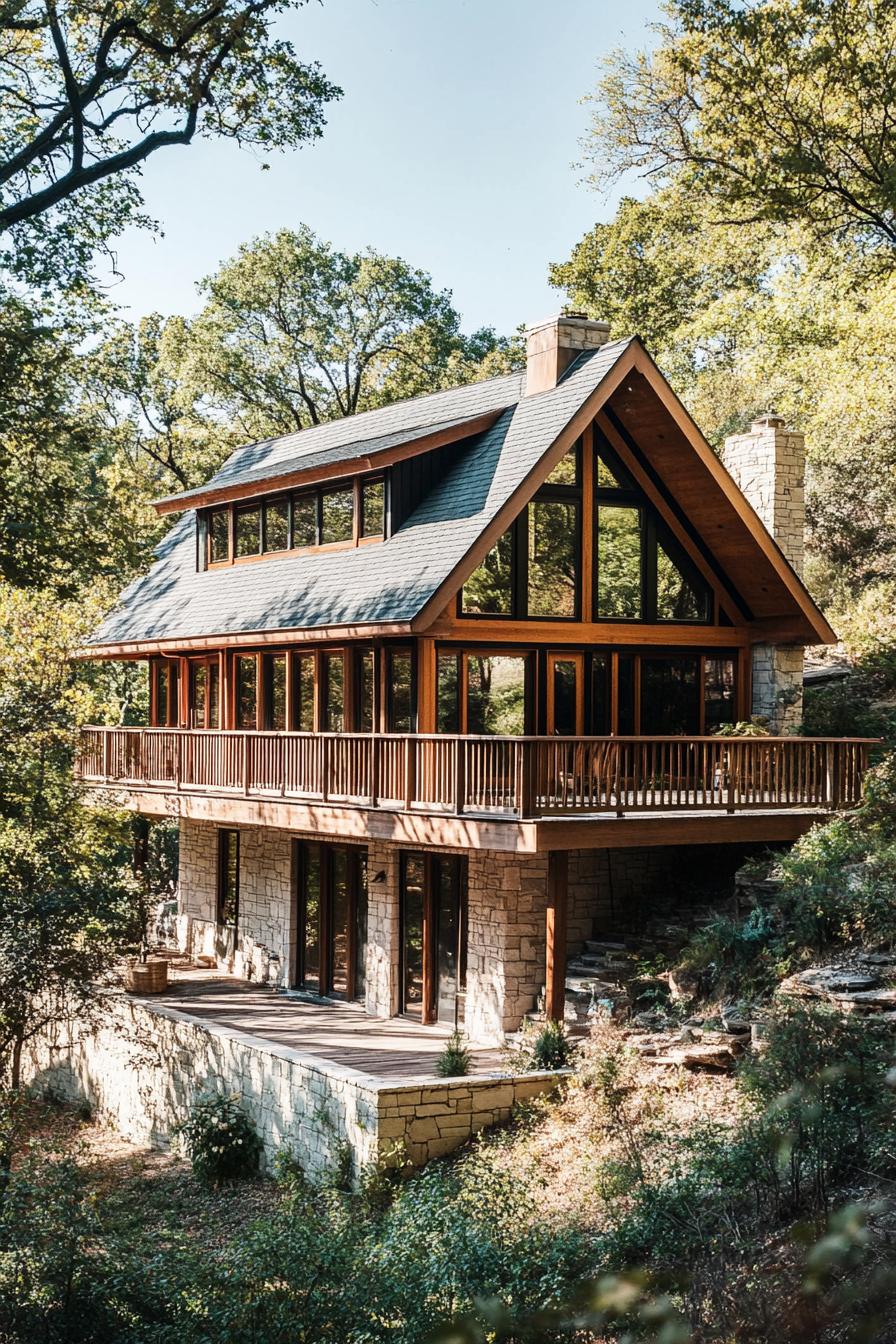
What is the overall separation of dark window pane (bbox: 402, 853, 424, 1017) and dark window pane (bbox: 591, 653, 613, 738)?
3.00 m

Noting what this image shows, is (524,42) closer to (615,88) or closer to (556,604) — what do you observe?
(615,88)

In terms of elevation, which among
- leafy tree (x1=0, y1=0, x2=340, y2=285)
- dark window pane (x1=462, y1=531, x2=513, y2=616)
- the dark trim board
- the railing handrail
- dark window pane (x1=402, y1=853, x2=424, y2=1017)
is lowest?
dark window pane (x1=402, y1=853, x2=424, y2=1017)

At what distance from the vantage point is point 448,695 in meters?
17.3

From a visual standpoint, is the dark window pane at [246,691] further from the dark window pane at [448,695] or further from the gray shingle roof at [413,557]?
the dark window pane at [448,695]

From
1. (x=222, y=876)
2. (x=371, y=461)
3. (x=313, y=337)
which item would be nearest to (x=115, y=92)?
(x=371, y=461)

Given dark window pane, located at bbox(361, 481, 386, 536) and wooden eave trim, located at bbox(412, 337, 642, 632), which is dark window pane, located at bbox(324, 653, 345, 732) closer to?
dark window pane, located at bbox(361, 481, 386, 536)

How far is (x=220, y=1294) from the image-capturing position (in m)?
9.48

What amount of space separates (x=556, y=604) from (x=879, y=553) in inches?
429

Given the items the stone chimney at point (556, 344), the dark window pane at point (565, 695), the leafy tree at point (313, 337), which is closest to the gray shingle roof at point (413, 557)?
the stone chimney at point (556, 344)

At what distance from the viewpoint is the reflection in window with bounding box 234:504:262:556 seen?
2227 cm

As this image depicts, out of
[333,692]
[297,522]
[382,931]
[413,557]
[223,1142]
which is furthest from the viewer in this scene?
[297,522]

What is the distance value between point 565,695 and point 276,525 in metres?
6.48

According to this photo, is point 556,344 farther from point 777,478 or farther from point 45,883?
point 45,883

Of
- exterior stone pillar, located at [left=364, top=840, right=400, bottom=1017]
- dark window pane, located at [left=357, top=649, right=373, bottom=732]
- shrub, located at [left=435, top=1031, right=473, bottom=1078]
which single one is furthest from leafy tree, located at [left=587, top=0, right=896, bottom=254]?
shrub, located at [left=435, top=1031, right=473, bottom=1078]
